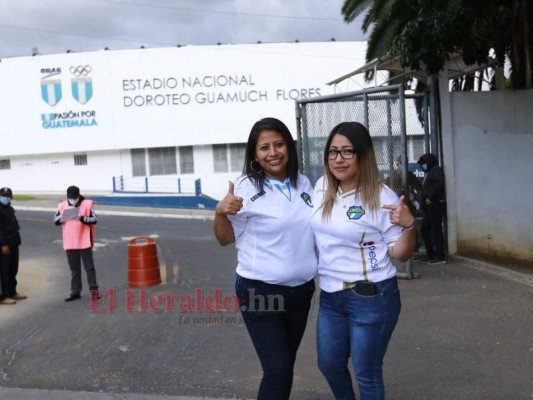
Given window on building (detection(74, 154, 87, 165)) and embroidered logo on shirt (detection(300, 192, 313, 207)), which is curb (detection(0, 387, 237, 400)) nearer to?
embroidered logo on shirt (detection(300, 192, 313, 207))

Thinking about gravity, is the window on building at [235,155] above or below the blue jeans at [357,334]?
above

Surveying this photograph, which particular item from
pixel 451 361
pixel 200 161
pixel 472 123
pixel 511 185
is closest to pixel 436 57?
pixel 472 123

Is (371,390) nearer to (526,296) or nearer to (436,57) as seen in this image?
(526,296)

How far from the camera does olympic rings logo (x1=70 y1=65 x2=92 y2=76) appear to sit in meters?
29.7

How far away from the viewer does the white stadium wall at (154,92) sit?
2989 cm

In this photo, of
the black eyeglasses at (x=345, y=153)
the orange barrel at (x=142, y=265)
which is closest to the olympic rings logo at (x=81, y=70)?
the orange barrel at (x=142, y=265)

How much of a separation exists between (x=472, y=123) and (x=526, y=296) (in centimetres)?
298

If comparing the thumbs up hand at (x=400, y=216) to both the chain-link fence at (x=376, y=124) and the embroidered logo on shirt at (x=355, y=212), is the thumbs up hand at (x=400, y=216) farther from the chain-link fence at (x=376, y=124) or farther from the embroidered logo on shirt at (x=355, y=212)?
the chain-link fence at (x=376, y=124)

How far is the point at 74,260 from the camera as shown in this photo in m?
7.79

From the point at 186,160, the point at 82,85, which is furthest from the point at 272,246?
the point at 82,85

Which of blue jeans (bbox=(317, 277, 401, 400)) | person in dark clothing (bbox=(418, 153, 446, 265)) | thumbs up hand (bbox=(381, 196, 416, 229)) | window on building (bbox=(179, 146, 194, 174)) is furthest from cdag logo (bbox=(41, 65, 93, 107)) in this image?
thumbs up hand (bbox=(381, 196, 416, 229))

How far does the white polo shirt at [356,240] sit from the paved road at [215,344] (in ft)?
5.25

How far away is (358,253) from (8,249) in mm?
6096

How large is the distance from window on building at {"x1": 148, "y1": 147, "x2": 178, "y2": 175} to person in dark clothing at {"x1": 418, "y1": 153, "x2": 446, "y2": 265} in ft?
77.6
